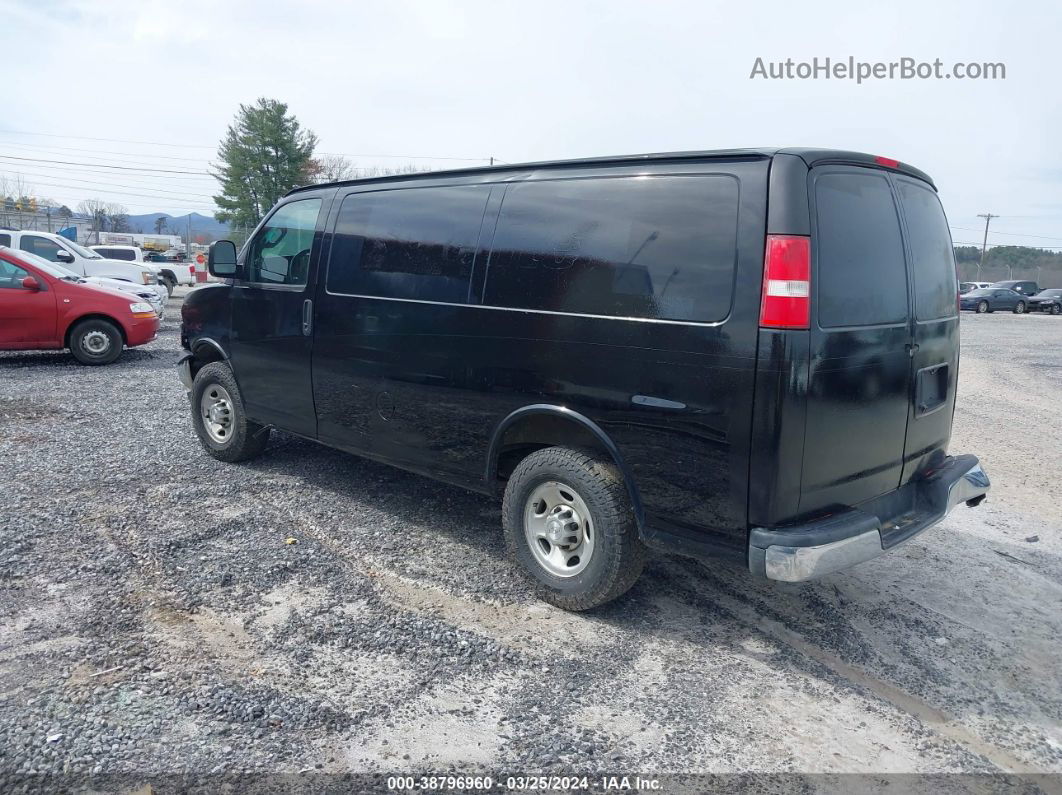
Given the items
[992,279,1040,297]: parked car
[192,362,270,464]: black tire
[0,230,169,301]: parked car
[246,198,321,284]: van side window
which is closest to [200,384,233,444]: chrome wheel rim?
[192,362,270,464]: black tire

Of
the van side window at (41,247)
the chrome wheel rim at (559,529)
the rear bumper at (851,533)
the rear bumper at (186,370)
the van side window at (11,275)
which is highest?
the van side window at (41,247)

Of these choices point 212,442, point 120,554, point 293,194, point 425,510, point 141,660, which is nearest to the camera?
point 141,660

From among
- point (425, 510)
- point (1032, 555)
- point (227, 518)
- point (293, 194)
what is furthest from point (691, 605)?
point (293, 194)

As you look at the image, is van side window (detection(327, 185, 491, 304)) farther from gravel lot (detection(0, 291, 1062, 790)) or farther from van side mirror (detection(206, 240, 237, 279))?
gravel lot (detection(0, 291, 1062, 790))

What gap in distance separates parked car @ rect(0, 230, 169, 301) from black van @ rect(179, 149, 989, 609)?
48.5ft

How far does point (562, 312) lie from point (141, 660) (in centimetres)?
239

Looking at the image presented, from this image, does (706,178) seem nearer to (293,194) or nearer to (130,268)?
(293,194)

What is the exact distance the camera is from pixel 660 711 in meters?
3.06

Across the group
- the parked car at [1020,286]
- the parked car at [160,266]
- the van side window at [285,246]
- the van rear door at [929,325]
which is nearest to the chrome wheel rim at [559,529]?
the van rear door at [929,325]

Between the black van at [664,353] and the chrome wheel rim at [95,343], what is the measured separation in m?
7.90

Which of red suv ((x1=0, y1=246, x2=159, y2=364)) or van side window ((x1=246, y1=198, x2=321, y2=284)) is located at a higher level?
van side window ((x1=246, y1=198, x2=321, y2=284))

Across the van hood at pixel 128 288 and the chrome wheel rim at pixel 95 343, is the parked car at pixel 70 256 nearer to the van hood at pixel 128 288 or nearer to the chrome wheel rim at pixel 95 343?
the van hood at pixel 128 288

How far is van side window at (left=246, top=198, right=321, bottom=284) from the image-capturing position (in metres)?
5.31

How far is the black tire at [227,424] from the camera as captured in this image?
235 inches
